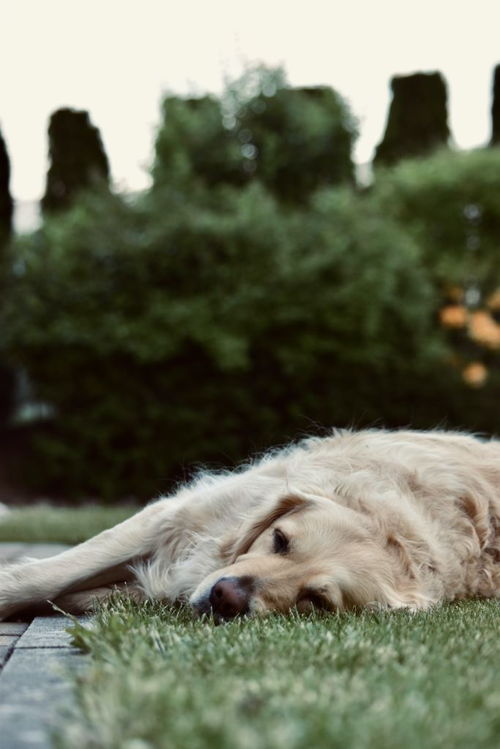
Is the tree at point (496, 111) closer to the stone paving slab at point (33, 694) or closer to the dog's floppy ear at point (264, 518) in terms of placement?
the dog's floppy ear at point (264, 518)

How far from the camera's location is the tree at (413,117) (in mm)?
18531

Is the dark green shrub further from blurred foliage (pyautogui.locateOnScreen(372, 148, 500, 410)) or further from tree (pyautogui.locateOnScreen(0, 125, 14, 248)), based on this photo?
blurred foliage (pyautogui.locateOnScreen(372, 148, 500, 410))

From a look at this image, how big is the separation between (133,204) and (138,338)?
2.16 meters

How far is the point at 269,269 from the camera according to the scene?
12.5 meters

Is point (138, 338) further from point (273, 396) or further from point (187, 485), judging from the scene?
point (187, 485)

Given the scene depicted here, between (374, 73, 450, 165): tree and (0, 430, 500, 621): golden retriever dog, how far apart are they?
617 inches

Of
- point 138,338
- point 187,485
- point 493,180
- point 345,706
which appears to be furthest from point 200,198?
point 345,706

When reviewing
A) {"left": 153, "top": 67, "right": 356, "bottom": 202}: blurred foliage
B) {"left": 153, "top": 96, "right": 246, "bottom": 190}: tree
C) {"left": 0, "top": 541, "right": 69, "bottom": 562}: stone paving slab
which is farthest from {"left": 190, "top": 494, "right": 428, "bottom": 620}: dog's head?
{"left": 153, "top": 96, "right": 246, "bottom": 190}: tree

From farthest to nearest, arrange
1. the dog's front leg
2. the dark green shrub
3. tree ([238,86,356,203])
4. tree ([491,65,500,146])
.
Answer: tree ([491,65,500,146]) → tree ([238,86,356,203]) → the dark green shrub → the dog's front leg

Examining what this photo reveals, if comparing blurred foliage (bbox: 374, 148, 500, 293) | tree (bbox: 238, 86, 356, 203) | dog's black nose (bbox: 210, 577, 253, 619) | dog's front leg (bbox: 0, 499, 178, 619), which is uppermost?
tree (bbox: 238, 86, 356, 203)

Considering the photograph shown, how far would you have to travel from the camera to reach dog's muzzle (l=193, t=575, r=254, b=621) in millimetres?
2705

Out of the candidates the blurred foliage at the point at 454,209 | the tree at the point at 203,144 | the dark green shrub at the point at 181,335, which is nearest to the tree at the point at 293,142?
the tree at the point at 203,144

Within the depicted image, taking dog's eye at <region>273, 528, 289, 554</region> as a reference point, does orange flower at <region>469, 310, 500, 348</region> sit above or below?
below

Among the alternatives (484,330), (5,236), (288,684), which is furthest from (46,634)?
(484,330)
